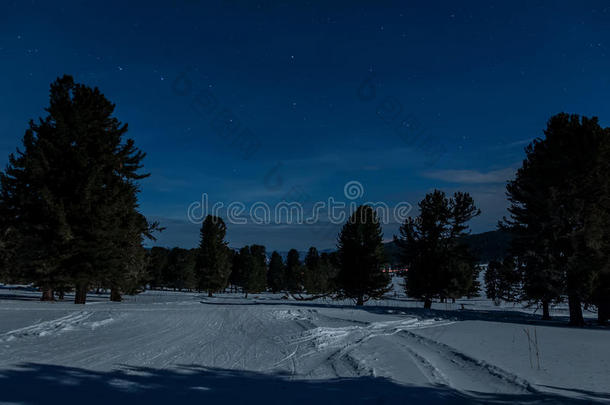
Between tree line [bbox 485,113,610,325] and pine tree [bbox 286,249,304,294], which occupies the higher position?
tree line [bbox 485,113,610,325]

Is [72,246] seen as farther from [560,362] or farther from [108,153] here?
[560,362]

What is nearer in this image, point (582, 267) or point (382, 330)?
point (382, 330)

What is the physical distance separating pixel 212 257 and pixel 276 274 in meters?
38.3

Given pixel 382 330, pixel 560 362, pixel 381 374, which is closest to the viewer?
pixel 381 374

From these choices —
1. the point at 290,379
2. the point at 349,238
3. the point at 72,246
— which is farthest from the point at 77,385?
the point at 349,238

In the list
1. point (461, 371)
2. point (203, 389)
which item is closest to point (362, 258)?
point (461, 371)

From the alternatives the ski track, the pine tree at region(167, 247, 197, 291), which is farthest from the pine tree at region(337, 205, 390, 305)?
the pine tree at region(167, 247, 197, 291)

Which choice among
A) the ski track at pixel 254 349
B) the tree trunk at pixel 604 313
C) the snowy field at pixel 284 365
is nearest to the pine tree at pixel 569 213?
the tree trunk at pixel 604 313

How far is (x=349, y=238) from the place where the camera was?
107 ft

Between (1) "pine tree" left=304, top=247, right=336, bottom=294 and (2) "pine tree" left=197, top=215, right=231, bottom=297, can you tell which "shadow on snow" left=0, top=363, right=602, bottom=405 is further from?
(1) "pine tree" left=304, top=247, right=336, bottom=294

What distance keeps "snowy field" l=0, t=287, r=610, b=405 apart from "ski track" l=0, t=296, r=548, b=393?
3cm

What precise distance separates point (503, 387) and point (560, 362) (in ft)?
10.6

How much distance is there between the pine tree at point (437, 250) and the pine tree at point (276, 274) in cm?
5959

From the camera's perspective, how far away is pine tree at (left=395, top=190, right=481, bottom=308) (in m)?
28.2
